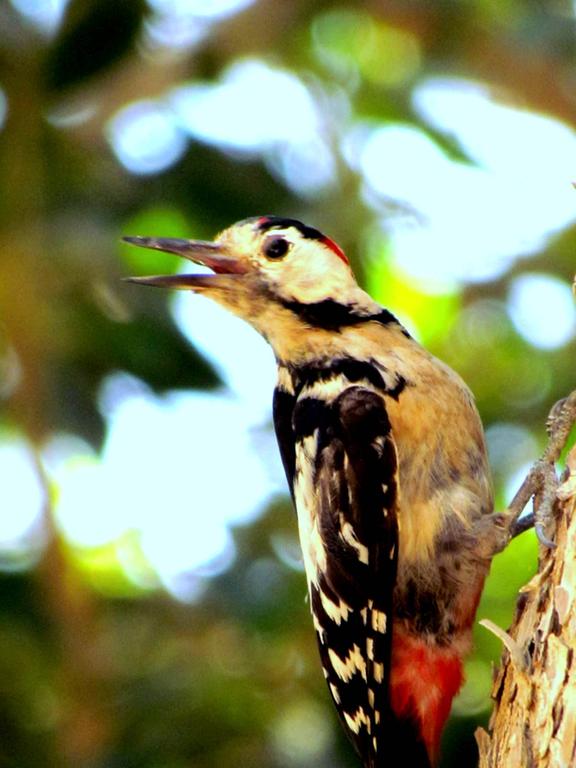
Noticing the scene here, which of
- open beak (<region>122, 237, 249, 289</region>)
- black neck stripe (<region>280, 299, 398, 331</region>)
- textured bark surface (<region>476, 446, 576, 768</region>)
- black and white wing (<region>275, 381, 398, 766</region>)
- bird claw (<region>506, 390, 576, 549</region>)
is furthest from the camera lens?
black neck stripe (<region>280, 299, 398, 331</region>)

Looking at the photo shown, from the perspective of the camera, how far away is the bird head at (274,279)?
13.5ft

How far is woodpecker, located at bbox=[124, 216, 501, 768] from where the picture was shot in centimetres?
385

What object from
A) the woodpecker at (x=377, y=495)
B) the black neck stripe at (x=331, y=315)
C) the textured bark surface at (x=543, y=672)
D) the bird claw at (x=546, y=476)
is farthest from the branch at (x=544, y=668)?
the black neck stripe at (x=331, y=315)

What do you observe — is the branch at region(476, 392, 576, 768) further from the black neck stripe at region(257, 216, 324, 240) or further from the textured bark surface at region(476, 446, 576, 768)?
the black neck stripe at region(257, 216, 324, 240)

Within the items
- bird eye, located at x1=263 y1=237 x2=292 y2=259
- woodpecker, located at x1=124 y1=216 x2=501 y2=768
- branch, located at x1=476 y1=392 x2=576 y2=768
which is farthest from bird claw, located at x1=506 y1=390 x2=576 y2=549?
bird eye, located at x1=263 y1=237 x2=292 y2=259

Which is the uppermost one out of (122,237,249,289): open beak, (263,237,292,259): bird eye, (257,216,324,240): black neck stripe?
(257,216,324,240): black neck stripe

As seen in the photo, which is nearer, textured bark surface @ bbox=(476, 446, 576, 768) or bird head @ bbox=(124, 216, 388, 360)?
textured bark surface @ bbox=(476, 446, 576, 768)

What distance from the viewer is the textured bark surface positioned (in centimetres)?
299

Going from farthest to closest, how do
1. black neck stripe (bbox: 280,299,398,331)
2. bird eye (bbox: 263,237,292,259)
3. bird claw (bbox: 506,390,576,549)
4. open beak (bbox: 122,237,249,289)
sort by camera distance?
bird eye (bbox: 263,237,292,259)
black neck stripe (bbox: 280,299,398,331)
open beak (bbox: 122,237,249,289)
bird claw (bbox: 506,390,576,549)

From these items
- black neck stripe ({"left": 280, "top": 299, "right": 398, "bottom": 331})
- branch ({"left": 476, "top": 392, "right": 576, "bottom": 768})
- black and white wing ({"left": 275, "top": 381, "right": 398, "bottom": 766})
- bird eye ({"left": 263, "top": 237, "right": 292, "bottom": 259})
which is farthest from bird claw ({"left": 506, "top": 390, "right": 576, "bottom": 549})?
bird eye ({"left": 263, "top": 237, "right": 292, "bottom": 259})

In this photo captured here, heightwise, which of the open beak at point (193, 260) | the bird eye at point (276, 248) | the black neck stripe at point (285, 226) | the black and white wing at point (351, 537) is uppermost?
the black neck stripe at point (285, 226)

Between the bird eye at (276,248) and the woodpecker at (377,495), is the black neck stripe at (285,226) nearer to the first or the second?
the bird eye at (276,248)

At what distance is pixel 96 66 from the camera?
15.7 ft

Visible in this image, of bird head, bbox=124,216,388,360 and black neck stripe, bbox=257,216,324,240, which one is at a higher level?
black neck stripe, bbox=257,216,324,240
